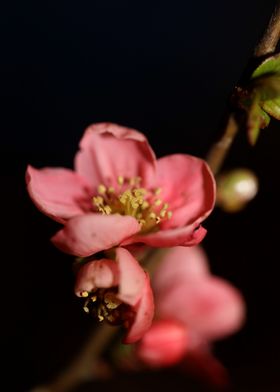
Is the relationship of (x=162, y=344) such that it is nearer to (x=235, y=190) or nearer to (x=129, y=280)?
(x=235, y=190)

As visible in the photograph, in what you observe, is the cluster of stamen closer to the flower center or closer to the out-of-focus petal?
the flower center

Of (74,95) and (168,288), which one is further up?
(168,288)

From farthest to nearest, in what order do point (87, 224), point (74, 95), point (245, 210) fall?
1. point (74, 95)
2. point (245, 210)
3. point (87, 224)

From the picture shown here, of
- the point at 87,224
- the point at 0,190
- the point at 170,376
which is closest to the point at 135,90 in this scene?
the point at 0,190

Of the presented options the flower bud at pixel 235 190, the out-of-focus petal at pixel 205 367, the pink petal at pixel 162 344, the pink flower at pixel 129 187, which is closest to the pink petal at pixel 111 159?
the pink flower at pixel 129 187

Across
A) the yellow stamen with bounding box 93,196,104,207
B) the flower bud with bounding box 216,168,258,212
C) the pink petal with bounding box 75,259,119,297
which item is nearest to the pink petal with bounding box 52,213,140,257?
the pink petal with bounding box 75,259,119,297

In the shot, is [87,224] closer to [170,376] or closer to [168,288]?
[168,288]
